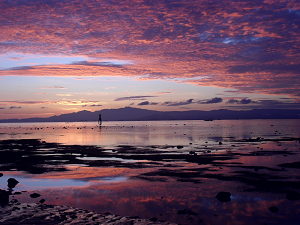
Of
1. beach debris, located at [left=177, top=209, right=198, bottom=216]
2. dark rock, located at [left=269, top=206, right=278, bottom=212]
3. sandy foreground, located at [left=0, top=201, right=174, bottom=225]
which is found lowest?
dark rock, located at [left=269, top=206, right=278, bottom=212]

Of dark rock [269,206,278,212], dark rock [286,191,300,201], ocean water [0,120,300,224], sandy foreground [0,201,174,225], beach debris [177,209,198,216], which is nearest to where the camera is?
sandy foreground [0,201,174,225]

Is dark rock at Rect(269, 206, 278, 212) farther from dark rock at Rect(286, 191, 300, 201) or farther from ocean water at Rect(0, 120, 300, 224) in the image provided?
dark rock at Rect(286, 191, 300, 201)

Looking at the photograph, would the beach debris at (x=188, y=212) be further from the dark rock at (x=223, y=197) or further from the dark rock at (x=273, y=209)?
the dark rock at (x=273, y=209)

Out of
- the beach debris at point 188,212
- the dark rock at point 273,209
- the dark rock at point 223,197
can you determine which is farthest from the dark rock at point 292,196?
the beach debris at point 188,212

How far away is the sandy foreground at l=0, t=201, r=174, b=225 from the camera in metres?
12.2

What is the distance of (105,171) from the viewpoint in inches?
969

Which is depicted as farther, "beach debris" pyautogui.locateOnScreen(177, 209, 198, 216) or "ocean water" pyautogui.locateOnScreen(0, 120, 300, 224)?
"ocean water" pyautogui.locateOnScreen(0, 120, 300, 224)

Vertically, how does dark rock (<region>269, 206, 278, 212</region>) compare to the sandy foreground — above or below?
below

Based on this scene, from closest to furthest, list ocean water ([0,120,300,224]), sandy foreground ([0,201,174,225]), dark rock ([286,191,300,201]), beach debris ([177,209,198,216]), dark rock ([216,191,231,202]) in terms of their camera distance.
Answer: sandy foreground ([0,201,174,225]) < beach debris ([177,209,198,216]) < ocean water ([0,120,300,224]) < dark rock ([216,191,231,202]) < dark rock ([286,191,300,201])

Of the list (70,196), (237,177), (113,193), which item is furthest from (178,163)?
(70,196)

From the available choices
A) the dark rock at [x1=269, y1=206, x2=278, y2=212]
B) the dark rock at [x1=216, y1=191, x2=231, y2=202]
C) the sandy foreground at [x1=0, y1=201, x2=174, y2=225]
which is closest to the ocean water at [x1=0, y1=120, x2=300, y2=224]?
the dark rock at [x1=269, y1=206, x2=278, y2=212]

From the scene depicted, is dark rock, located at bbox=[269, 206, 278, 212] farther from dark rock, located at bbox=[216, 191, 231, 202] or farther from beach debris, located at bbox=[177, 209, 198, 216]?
beach debris, located at bbox=[177, 209, 198, 216]

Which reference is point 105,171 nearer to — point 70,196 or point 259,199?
point 70,196

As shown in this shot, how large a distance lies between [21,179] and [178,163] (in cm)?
1587
